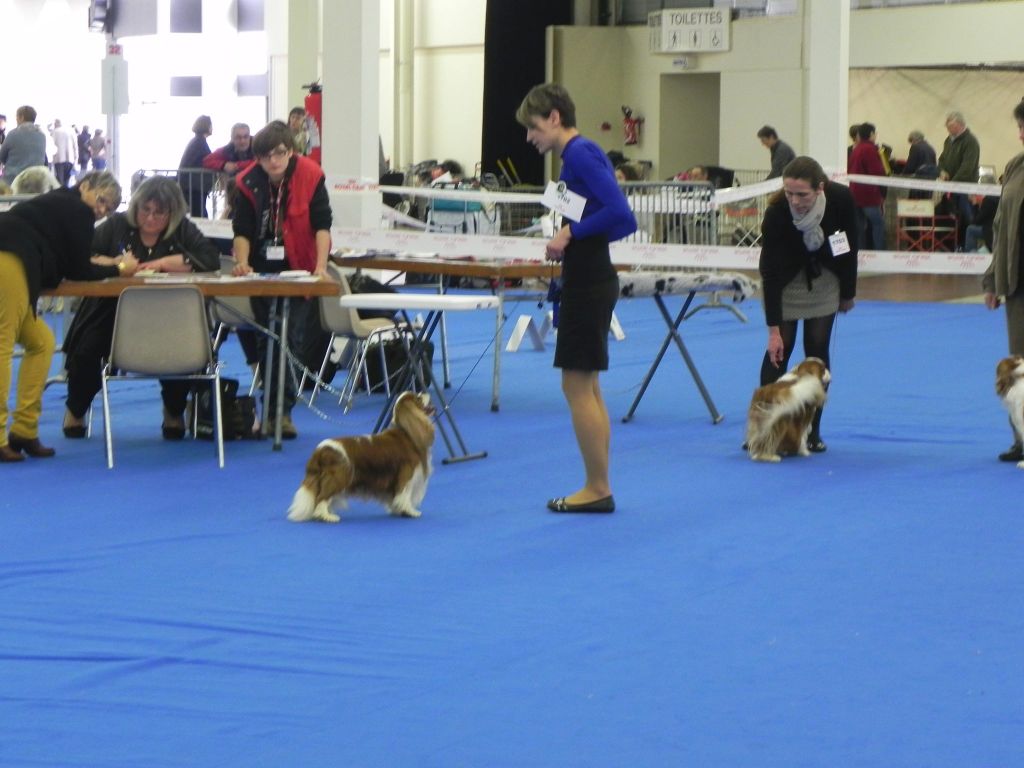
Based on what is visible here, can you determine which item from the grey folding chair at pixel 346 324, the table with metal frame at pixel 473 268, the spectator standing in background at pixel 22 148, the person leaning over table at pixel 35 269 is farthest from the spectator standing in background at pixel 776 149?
the person leaning over table at pixel 35 269

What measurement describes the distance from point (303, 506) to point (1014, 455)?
2.89 meters

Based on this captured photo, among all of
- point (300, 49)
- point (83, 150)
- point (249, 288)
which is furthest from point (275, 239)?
point (83, 150)

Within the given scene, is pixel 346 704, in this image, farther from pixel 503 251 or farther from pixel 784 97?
pixel 784 97

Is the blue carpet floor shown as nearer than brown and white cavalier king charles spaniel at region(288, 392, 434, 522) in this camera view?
Yes

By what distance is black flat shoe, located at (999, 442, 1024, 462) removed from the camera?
20.2ft

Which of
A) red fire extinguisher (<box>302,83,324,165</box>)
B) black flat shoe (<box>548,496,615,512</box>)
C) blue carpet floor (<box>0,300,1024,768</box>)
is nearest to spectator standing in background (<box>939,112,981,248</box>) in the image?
red fire extinguisher (<box>302,83,324,165</box>)

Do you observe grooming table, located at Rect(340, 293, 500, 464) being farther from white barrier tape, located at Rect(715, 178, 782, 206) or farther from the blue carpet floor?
white barrier tape, located at Rect(715, 178, 782, 206)

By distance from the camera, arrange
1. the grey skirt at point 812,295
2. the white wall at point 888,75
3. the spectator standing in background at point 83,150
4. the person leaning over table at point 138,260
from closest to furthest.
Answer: the grey skirt at point 812,295 < the person leaning over table at point 138,260 < the white wall at point 888,75 < the spectator standing in background at point 83,150

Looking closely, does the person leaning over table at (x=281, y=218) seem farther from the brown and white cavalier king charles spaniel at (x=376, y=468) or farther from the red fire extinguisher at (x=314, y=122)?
the red fire extinguisher at (x=314, y=122)

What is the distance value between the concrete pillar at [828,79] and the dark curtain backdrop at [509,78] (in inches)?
340

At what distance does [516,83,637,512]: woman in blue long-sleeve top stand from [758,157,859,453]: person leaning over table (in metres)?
1.36

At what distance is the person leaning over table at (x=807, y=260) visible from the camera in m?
6.20

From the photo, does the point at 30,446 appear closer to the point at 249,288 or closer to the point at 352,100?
the point at 249,288

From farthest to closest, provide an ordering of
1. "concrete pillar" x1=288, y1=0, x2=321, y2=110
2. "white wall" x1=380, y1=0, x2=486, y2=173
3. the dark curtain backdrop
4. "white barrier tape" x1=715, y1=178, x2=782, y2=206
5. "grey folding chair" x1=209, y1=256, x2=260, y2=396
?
"white wall" x1=380, y1=0, x2=486, y2=173 → the dark curtain backdrop → "concrete pillar" x1=288, y1=0, x2=321, y2=110 → "white barrier tape" x1=715, y1=178, x2=782, y2=206 → "grey folding chair" x1=209, y1=256, x2=260, y2=396
